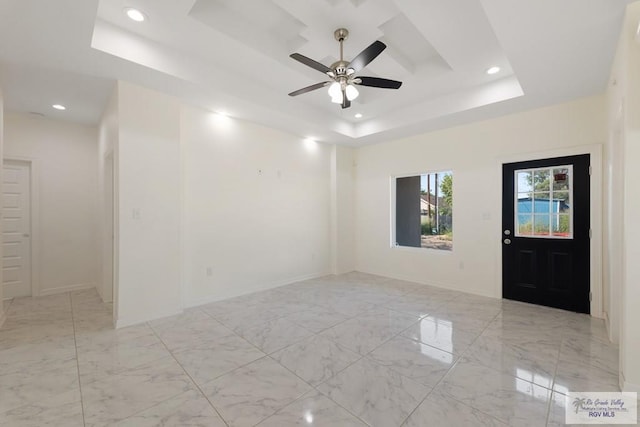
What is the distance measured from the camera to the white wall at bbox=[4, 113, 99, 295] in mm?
4137

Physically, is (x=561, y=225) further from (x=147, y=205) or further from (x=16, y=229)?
(x=16, y=229)

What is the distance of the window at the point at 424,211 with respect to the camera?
6.54m

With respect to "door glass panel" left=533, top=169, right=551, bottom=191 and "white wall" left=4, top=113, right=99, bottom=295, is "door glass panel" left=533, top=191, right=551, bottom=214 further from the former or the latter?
"white wall" left=4, top=113, right=99, bottom=295

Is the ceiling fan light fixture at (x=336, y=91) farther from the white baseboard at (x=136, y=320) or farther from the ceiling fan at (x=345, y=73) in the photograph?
the white baseboard at (x=136, y=320)

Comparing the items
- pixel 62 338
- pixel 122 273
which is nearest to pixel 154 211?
pixel 122 273

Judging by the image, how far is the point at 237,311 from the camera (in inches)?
141

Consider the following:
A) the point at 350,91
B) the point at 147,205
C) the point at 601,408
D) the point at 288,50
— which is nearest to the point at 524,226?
the point at 601,408

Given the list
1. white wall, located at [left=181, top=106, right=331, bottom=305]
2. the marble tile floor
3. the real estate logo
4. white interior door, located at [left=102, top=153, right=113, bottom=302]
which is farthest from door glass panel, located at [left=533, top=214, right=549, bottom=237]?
white interior door, located at [left=102, top=153, right=113, bottom=302]

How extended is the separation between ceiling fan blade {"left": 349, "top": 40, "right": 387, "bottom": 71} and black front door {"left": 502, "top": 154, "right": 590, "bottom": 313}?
9.72 ft

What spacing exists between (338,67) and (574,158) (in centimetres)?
332

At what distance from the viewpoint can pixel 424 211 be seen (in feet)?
24.3

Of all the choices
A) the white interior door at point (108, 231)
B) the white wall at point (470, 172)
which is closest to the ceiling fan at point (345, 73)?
the white wall at point (470, 172)

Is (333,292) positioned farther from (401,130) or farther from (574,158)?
(574,158)

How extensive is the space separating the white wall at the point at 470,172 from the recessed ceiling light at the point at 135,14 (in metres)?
4.27
